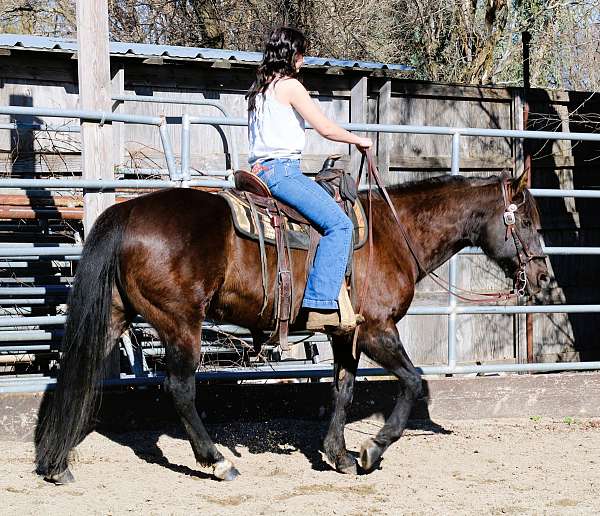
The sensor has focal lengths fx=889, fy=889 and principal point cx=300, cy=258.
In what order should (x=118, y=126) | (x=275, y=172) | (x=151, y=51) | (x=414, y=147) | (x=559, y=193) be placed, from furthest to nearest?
(x=414, y=147) < (x=151, y=51) < (x=118, y=126) < (x=559, y=193) < (x=275, y=172)

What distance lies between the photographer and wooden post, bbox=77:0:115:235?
20.7ft

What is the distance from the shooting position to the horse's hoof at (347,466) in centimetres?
568

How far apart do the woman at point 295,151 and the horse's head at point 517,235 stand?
3.90 ft

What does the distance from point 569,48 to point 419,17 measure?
272 centimetres

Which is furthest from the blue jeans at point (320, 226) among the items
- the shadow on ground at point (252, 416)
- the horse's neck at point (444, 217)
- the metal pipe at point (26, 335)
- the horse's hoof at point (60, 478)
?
the metal pipe at point (26, 335)

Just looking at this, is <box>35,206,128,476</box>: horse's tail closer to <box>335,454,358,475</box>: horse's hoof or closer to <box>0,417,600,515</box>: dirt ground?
<box>0,417,600,515</box>: dirt ground

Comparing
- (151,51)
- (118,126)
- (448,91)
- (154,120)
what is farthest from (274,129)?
(448,91)

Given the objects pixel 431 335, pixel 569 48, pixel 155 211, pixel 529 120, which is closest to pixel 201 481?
pixel 155 211

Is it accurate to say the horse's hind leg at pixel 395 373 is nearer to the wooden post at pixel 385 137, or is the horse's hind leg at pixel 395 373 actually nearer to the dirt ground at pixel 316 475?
the dirt ground at pixel 316 475

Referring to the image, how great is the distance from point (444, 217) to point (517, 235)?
519 millimetres

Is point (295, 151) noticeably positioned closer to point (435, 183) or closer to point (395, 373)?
point (435, 183)

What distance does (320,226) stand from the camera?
5406 mm

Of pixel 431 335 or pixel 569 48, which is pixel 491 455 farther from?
pixel 569 48

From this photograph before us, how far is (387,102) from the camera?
33.0ft
